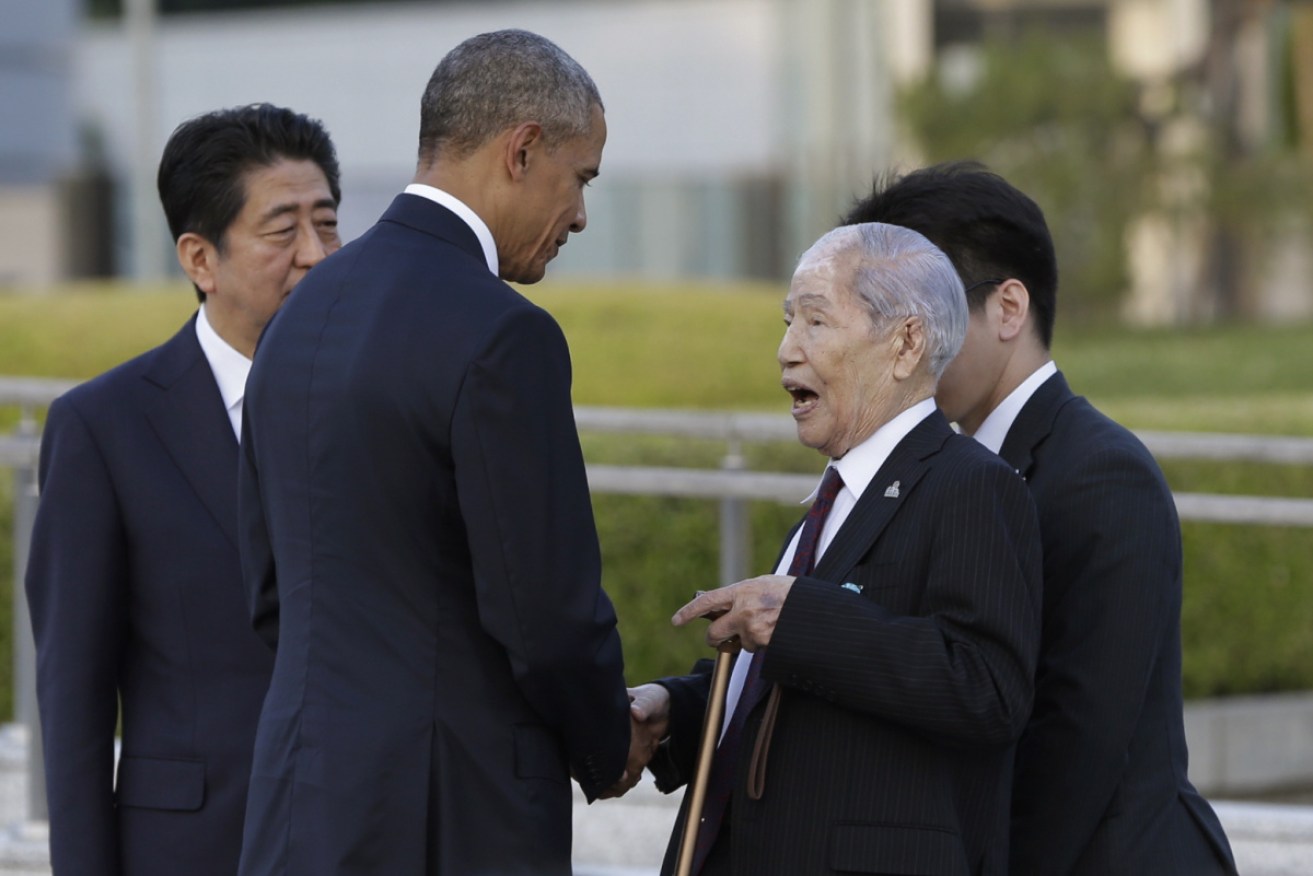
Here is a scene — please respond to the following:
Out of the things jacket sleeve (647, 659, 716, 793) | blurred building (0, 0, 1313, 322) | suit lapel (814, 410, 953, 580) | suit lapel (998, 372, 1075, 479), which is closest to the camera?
suit lapel (814, 410, 953, 580)

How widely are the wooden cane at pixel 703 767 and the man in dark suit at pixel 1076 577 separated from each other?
44cm

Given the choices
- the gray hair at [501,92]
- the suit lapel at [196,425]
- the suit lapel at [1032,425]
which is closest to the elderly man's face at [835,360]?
the suit lapel at [1032,425]

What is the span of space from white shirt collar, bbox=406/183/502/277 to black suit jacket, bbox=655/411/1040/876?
2.06 ft

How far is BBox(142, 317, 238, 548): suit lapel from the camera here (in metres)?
3.00

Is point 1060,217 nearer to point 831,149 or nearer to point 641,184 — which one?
point 831,149

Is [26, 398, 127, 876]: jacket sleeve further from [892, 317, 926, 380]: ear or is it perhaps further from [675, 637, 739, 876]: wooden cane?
[892, 317, 926, 380]: ear

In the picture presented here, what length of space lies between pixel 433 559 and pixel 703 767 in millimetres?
493

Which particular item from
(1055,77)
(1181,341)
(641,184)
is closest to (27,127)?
(641,184)

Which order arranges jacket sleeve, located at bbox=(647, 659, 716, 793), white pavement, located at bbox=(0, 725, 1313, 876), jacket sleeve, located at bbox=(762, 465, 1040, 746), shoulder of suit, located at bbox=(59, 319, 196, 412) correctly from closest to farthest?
jacket sleeve, located at bbox=(762, 465, 1040, 746) < jacket sleeve, located at bbox=(647, 659, 716, 793) < shoulder of suit, located at bbox=(59, 319, 196, 412) < white pavement, located at bbox=(0, 725, 1313, 876)

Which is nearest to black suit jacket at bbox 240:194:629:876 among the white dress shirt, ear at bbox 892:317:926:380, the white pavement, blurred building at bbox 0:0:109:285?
the white dress shirt

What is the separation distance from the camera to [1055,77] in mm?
18156

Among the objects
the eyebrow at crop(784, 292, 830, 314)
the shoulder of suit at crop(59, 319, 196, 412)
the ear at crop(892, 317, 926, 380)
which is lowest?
the shoulder of suit at crop(59, 319, 196, 412)

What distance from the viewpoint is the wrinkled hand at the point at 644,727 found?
9.09 ft

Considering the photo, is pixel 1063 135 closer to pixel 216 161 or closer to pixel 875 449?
pixel 216 161
